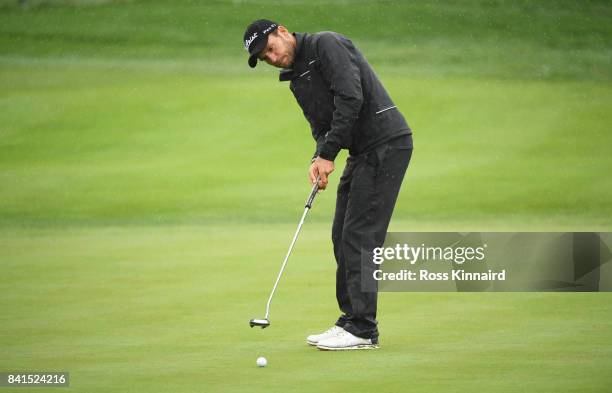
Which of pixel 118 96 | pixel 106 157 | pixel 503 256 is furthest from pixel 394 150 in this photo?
pixel 118 96

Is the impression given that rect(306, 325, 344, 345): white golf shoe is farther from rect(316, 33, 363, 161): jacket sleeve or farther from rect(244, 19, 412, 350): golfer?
rect(316, 33, 363, 161): jacket sleeve

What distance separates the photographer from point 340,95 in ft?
20.0

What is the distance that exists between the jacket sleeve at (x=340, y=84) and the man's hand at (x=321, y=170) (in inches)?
2.9

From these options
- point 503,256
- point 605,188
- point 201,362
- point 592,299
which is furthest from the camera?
point 605,188

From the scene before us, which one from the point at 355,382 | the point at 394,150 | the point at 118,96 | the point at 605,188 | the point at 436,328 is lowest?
the point at 355,382

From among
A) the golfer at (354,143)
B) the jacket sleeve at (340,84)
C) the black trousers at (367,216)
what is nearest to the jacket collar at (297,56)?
the golfer at (354,143)

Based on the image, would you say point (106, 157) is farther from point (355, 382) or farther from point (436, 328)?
point (355, 382)

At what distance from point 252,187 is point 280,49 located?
9971 mm

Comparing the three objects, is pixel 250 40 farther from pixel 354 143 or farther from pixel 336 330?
pixel 336 330

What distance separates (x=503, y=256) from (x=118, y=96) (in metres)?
13.4

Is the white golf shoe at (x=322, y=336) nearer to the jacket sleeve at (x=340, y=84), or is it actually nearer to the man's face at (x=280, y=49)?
the jacket sleeve at (x=340, y=84)

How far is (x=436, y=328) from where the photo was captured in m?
6.72

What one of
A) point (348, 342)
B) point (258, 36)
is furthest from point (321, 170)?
point (348, 342)

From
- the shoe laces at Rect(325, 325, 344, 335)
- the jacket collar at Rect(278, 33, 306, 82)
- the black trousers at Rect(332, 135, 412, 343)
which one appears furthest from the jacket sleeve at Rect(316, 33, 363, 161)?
the shoe laces at Rect(325, 325, 344, 335)
